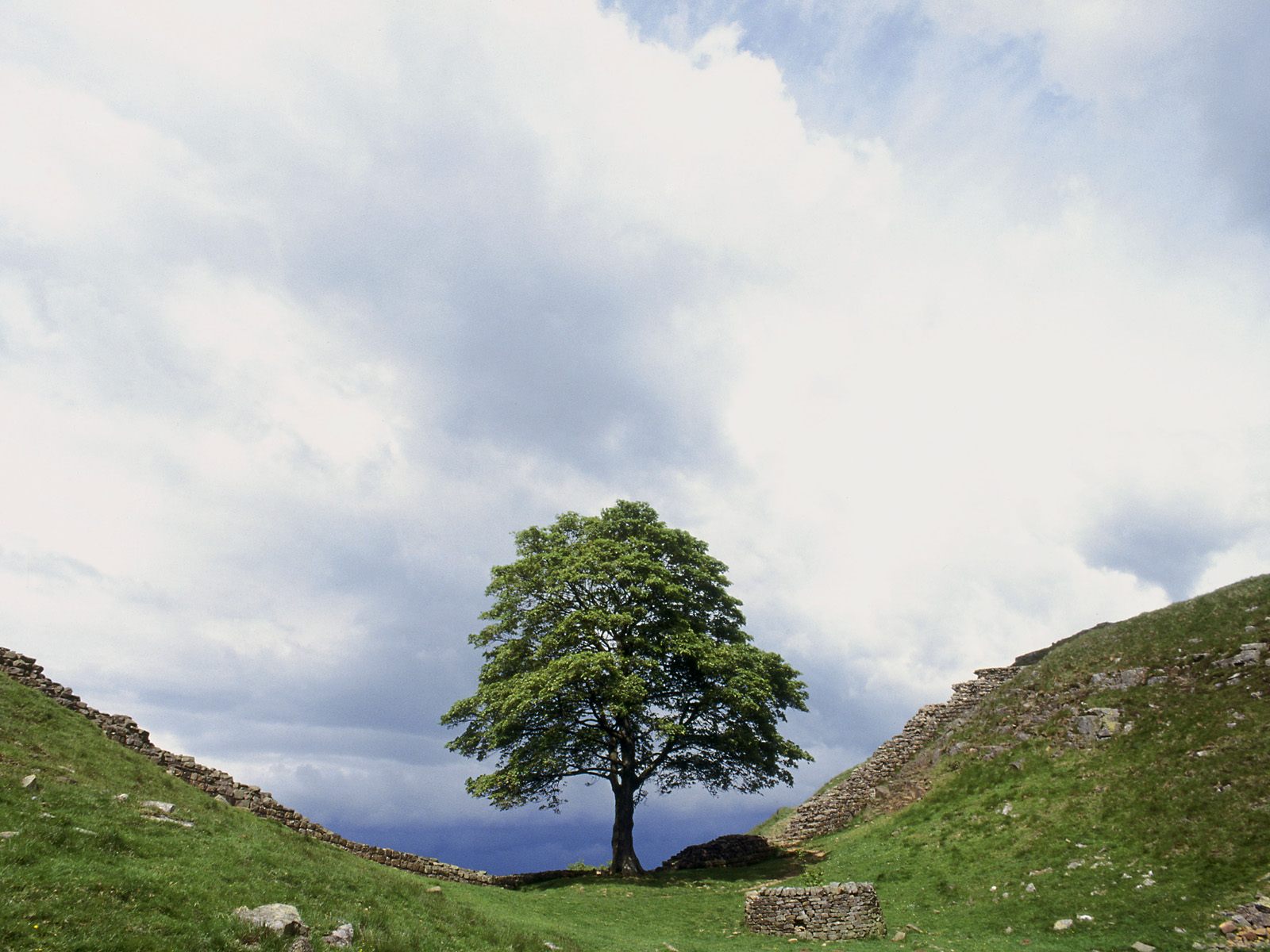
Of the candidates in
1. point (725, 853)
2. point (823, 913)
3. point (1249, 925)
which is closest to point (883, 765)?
point (725, 853)

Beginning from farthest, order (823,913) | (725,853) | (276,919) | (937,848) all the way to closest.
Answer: (725,853) < (937,848) < (823,913) < (276,919)

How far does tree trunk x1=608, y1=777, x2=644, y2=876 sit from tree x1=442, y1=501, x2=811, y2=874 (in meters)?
0.06

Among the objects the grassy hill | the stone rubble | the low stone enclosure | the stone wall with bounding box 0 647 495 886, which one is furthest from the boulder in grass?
the low stone enclosure

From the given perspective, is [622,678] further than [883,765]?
No

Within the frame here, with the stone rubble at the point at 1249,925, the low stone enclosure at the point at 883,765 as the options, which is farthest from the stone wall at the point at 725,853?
the stone rubble at the point at 1249,925

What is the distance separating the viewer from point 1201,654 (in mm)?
33125

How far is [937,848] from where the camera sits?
30.6m

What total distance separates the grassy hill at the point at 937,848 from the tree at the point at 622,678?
5178 millimetres

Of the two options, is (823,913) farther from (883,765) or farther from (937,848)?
(883,765)

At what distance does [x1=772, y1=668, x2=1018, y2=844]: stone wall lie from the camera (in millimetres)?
40844

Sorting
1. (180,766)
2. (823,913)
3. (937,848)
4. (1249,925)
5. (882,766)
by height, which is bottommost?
(1249,925)

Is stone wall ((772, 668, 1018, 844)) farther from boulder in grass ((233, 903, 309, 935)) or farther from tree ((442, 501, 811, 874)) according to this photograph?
boulder in grass ((233, 903, 309, 935))

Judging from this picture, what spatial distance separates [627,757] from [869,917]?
52.4 feet

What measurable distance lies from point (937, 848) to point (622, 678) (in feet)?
49.7
